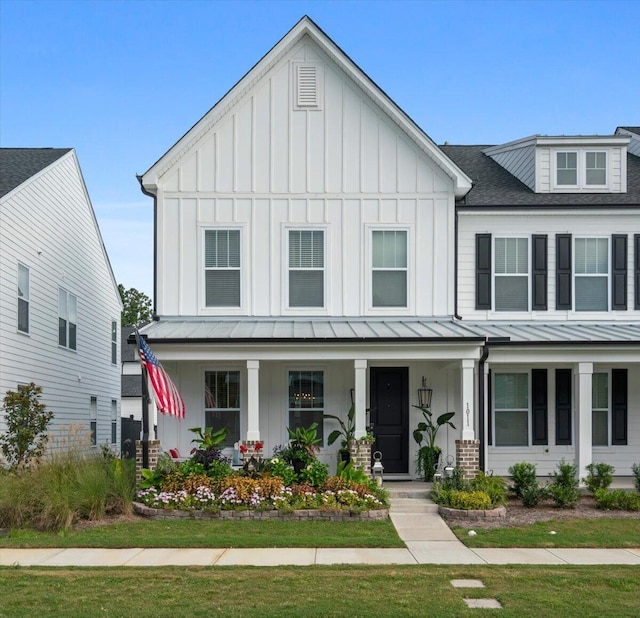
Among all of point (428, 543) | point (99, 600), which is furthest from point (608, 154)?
point (99, 600)

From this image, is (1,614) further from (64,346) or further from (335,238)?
(64,346)

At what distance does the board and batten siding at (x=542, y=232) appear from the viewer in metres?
19.0

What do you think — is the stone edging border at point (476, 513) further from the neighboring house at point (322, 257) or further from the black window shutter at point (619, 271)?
the black window shutter at point (619, 271)

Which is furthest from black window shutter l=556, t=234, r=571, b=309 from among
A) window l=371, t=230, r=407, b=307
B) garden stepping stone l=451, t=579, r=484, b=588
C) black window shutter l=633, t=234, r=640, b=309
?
garden stepping stone l=451, t=579, r=484, b=588

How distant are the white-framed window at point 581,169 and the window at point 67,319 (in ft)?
42.4

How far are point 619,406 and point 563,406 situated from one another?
1.24 m

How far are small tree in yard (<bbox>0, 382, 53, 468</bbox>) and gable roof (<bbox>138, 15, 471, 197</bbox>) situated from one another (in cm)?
498

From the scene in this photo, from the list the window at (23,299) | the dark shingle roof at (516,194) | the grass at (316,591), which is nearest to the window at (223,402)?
the window at (23,299)

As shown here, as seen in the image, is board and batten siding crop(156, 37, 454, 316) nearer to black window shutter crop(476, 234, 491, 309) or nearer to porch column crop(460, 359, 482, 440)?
black window shutter crop(476, 234, 491, 309)

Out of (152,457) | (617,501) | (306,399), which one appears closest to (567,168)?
(306,399)

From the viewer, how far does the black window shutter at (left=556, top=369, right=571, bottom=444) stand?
18.7 meters

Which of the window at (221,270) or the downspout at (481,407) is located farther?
the window at (221,270)

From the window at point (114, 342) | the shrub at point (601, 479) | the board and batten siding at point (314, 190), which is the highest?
the board and batten siding at point (314, 190)

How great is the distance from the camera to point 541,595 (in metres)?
9.01
